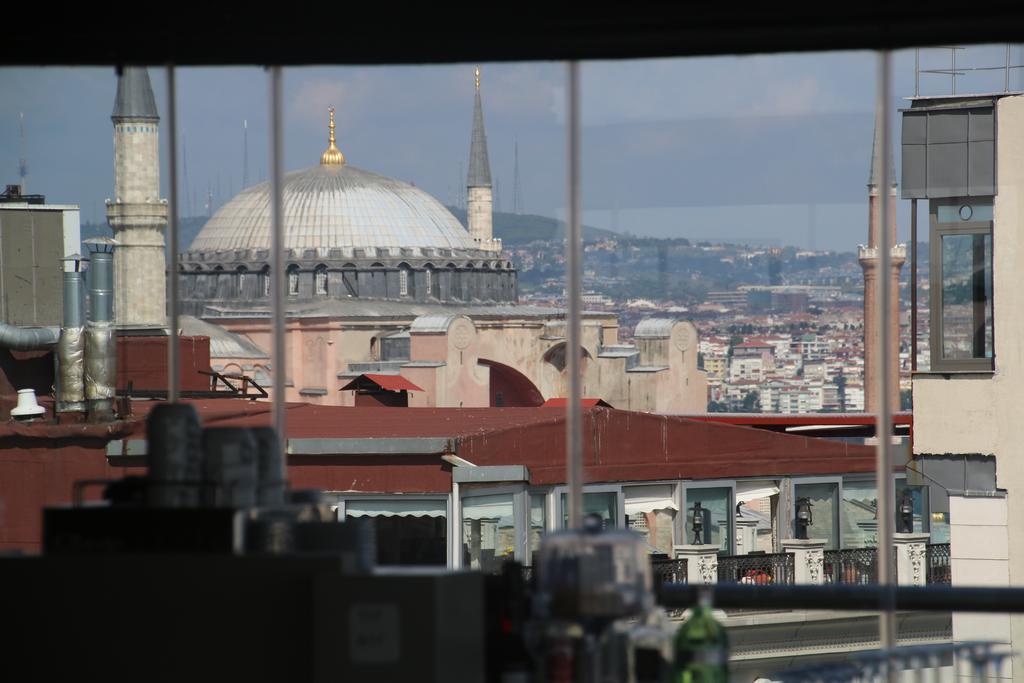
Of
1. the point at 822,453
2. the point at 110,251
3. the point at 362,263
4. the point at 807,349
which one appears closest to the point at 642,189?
the point at 822,453

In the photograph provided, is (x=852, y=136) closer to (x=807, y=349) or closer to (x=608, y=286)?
(x=608, y=286)

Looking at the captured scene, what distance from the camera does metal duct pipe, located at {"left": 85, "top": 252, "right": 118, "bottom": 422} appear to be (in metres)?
11.8

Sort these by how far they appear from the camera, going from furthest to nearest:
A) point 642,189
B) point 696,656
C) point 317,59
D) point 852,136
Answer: point 852,136 → point 642,189 → point 317,59 → point 696,656

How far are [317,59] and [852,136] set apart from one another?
6179 mm

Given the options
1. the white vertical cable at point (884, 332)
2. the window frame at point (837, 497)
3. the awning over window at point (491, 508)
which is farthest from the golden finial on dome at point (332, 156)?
the white vertical cable at point (884, 332)

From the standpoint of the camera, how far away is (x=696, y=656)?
201cm

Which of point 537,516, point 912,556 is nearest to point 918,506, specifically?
point 912,556

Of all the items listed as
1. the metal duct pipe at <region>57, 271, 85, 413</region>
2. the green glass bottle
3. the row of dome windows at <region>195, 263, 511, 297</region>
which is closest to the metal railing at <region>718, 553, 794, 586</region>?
the metal duct pipe at <region>57, 271, 85, 413</region>

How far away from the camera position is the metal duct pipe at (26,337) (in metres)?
14.7

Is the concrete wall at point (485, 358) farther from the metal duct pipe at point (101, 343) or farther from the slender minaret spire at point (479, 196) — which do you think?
the metal duct pipe at point (101, 343)

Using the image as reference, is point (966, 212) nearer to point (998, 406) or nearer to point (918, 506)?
point (998, 406)

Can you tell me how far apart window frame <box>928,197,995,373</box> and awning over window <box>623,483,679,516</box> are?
11.3ft

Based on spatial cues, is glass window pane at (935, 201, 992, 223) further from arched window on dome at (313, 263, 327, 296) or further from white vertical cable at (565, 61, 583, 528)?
arched window on dome at (313, 263, 327, 296)

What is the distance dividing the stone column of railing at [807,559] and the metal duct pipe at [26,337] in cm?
693
